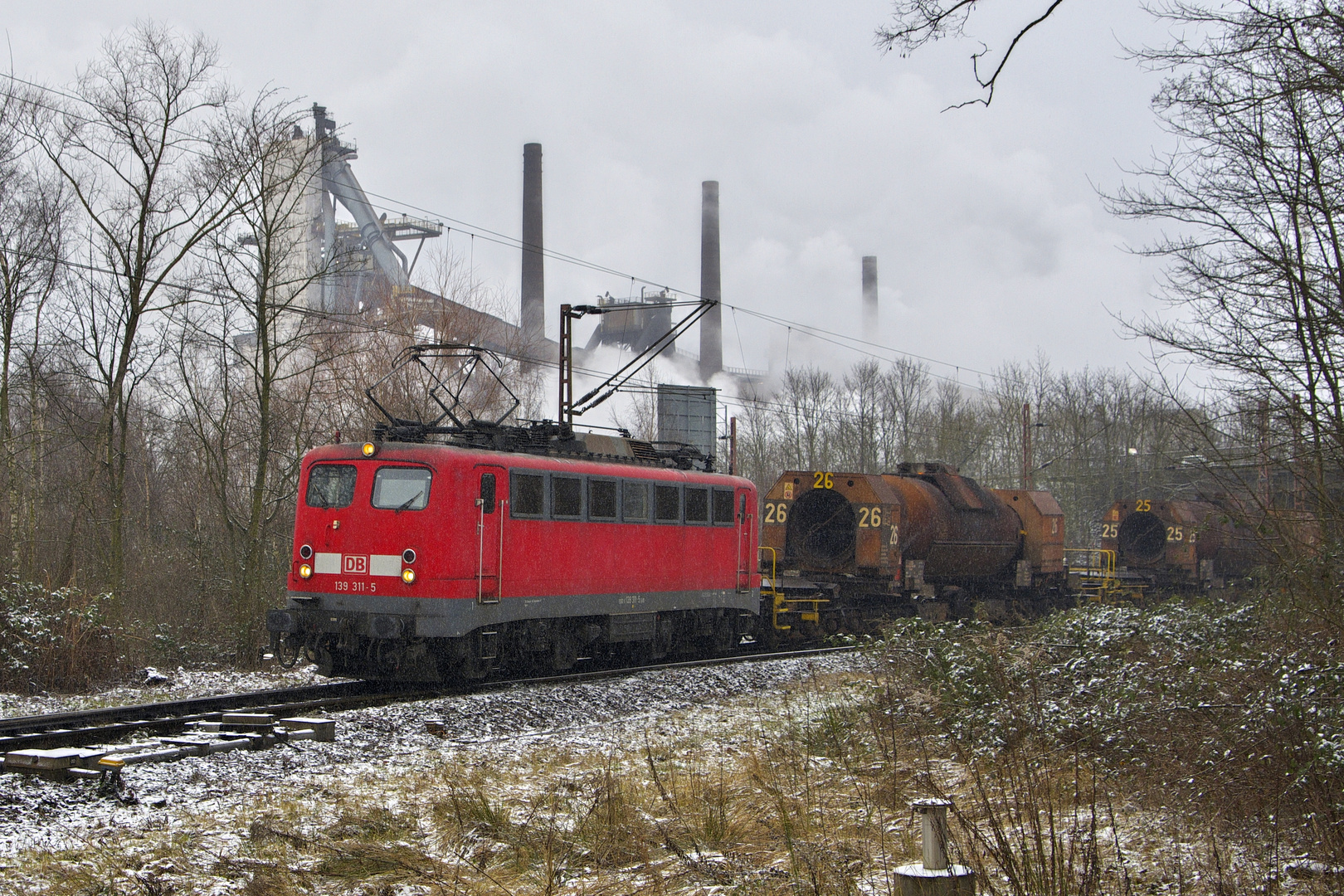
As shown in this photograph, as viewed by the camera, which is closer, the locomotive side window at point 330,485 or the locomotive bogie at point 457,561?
the locomotive bogie at point 457,561

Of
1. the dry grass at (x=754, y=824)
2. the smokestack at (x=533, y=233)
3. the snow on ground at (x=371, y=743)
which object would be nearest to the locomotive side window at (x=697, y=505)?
the snow on ground at (x=371, y=743)

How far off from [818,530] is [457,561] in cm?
1050

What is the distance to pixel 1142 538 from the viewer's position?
32281 mm

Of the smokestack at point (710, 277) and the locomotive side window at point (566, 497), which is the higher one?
the smokestack at point (710, 277)

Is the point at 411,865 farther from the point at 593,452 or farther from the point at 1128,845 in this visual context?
the point at 593,452

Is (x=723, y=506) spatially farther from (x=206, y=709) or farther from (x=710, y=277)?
(x=710, y=277)

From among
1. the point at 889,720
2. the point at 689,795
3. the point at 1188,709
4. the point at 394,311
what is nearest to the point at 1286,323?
the point at 1188,709

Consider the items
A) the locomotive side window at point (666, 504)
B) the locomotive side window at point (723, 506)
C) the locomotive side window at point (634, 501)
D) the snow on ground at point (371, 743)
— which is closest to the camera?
the snow on ground at point (371, 743)

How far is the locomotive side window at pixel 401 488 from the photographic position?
12.9 m

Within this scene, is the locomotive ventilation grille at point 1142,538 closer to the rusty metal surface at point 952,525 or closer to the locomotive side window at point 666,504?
the rusty metal surface at point 952,525

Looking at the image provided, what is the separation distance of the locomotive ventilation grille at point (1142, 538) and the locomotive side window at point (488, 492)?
23.7 metres

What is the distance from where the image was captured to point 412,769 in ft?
29.8

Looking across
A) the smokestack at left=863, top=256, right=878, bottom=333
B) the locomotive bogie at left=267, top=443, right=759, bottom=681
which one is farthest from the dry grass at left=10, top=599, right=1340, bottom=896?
the smokestack at left=863, top=256, right=878, bottom=333

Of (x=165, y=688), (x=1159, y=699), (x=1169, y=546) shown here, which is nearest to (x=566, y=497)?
(x=165, y=688)
